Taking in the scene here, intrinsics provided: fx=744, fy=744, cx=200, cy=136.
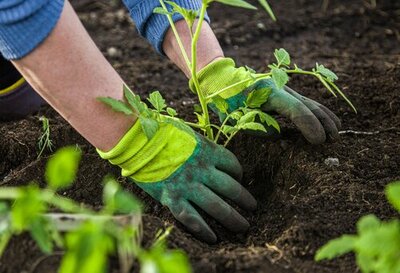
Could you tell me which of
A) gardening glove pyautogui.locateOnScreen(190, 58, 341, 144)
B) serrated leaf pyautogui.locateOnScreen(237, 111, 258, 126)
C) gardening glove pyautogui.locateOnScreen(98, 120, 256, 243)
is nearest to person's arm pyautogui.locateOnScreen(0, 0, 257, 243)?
gardening glove pyautogui.locateOnScreen(98, 120, 256, 243)

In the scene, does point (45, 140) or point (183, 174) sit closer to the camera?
point (183, 174)

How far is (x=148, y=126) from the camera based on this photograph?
6.07ft

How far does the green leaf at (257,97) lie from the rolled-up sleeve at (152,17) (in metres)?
0.37

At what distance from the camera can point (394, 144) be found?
7.36ft

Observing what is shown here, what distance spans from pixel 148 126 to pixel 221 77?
40 cm

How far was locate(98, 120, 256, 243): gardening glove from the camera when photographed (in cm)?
191

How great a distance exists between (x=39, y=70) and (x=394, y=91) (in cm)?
129

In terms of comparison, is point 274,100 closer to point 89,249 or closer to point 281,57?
point 281,57

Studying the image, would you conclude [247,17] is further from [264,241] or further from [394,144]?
[264,241]

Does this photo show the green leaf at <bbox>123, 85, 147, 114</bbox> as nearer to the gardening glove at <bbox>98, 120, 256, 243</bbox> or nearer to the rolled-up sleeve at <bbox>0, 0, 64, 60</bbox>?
the gardening glove at <bbox>98, 120, 256, 243</bbox>

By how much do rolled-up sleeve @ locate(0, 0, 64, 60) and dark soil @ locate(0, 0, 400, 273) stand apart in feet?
1.54

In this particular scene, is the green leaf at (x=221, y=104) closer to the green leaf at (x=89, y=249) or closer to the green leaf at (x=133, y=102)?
the green leaf at (x=133, y=102)

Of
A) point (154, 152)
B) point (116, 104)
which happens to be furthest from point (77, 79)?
point (154, 152)

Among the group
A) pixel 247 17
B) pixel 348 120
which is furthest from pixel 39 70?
pixel 247 17
